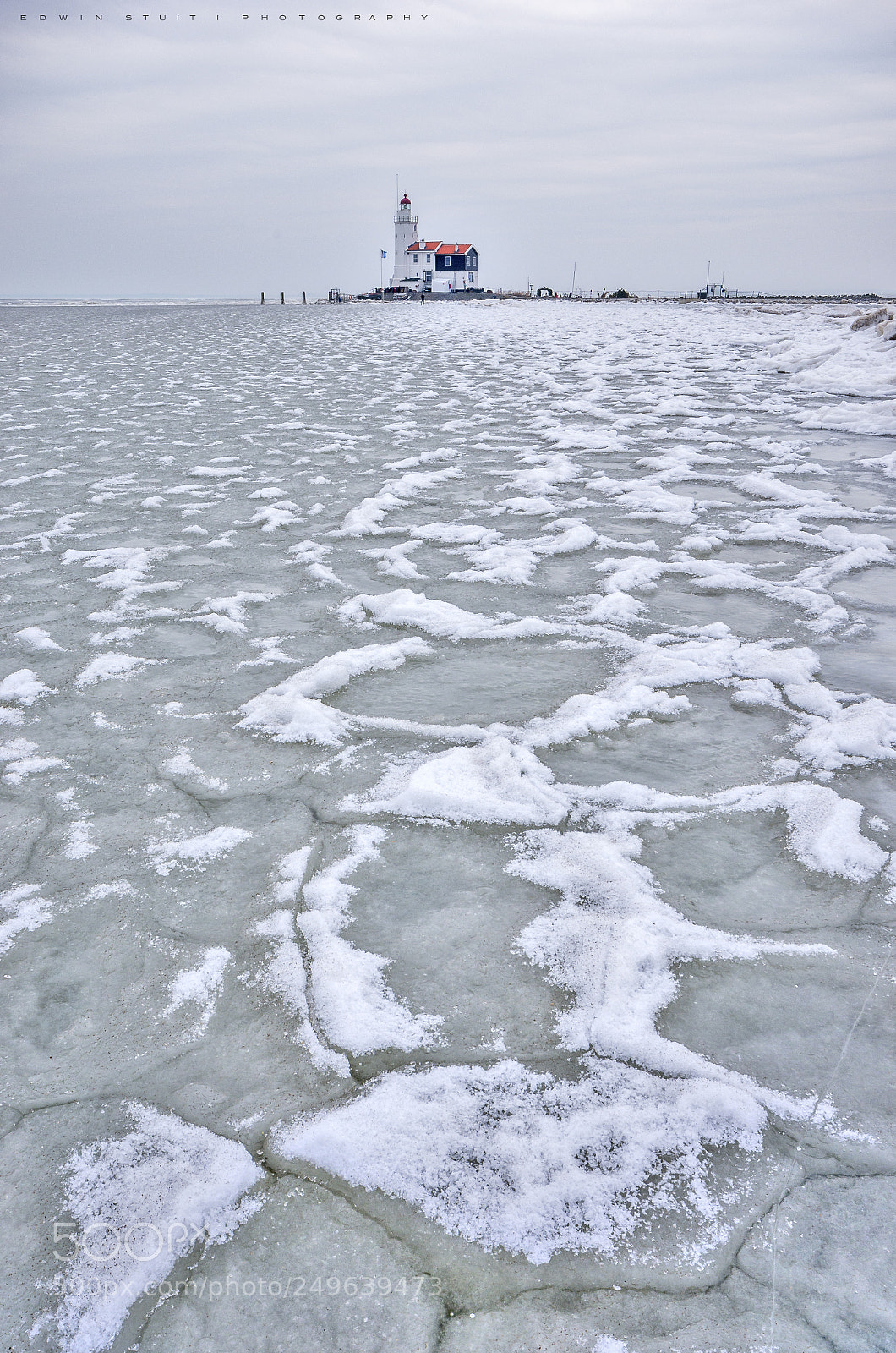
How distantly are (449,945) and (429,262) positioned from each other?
85146 millimetres

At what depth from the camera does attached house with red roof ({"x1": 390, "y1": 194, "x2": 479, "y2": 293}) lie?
3002 inches

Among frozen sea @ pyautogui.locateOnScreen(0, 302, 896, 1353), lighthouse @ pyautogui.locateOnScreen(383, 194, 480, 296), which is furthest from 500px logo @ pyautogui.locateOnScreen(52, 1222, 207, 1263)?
lighthouse @ pyautogui.locateOnScreen(383, 194, 480, 296)

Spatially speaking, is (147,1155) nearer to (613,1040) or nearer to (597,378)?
(613,1040)

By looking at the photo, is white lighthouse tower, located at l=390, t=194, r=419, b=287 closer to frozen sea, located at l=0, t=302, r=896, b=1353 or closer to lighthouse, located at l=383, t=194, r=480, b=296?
lighthouse, located at l=383, t=194, r=480, b=296

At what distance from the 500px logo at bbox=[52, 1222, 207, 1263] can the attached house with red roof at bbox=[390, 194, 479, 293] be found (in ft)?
272

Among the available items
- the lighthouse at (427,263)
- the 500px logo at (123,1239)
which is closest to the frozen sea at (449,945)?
the 500px logo at (123,1239)

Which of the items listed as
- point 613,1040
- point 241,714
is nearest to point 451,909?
point 613,1040

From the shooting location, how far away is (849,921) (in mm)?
1697

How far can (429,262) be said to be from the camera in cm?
7675

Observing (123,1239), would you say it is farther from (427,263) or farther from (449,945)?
(427,263)

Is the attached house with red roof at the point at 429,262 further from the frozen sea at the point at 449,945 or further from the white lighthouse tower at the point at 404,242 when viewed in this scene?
the frozen sea at the point at 449,945

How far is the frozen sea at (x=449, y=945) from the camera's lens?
1.09 metres

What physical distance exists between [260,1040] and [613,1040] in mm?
632

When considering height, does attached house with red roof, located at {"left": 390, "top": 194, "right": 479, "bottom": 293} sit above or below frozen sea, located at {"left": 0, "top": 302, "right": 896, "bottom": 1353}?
above
